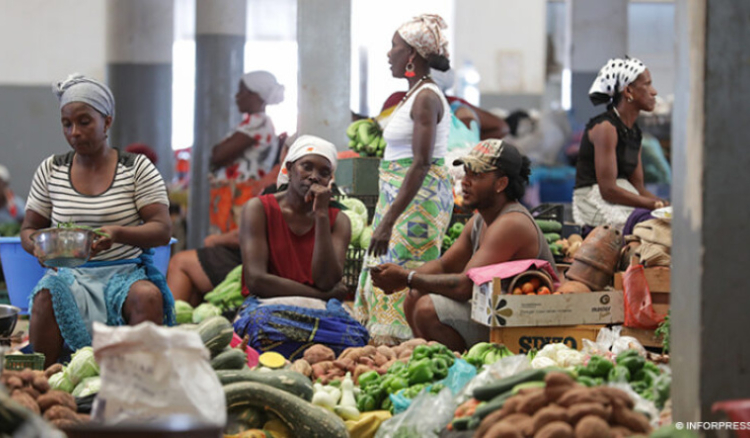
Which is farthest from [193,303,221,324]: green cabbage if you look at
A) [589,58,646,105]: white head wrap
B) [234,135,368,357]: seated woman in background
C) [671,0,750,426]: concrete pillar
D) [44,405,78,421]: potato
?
[671,0,750,426]: concrete pillar

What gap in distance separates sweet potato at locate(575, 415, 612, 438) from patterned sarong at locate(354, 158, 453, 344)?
2.91 metres

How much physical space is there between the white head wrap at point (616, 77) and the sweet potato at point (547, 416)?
3.65 meters

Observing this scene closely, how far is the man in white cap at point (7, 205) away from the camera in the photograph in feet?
41.7

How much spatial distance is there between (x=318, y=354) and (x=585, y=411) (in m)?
2.13

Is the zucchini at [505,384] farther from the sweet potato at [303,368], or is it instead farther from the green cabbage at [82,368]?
the green cabbage at [82,368]

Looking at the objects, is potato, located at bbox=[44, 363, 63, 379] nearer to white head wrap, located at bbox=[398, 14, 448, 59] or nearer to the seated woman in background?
the seated woman in background

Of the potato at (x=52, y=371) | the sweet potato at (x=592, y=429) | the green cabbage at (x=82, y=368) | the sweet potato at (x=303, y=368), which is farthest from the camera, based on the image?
the sweet potato at (x=303, y=368)

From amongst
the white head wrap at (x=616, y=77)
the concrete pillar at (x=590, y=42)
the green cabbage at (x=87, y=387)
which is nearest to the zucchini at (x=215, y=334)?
the green cabbage at (x=87, y=387)

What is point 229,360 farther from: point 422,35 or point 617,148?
point 617,148

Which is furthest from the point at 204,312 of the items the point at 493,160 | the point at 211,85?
the point at 211,85

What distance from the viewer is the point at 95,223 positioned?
5.09m

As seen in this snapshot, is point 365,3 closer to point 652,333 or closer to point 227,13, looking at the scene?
point 227,13

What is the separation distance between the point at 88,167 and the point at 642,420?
3059mm

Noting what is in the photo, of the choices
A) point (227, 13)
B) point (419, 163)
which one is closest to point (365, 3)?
point (227, 13)
